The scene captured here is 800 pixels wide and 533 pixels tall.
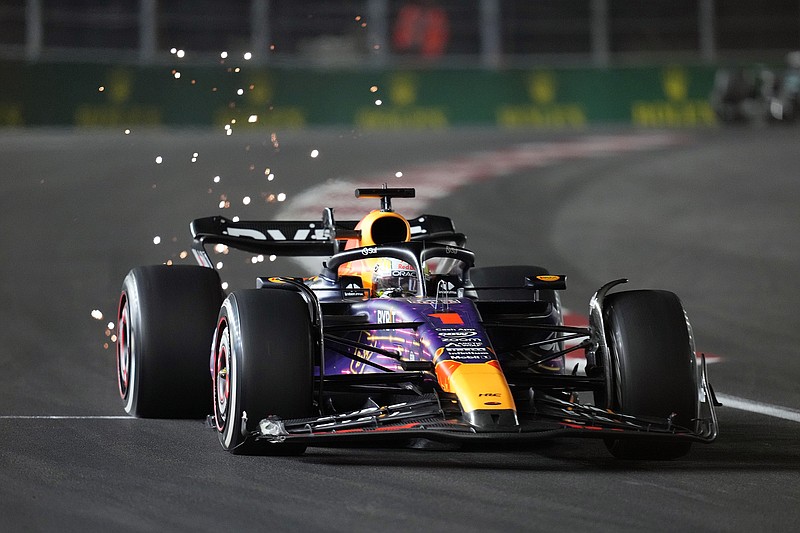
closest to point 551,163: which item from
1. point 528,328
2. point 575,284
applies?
point 575,284

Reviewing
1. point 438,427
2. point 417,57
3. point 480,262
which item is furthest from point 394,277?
point 417,57

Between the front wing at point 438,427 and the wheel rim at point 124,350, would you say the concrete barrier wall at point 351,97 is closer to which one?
the wheel rim at point 124,350

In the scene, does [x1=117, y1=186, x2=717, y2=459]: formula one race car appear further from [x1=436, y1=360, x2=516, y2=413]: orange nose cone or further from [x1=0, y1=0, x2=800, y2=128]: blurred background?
[x1=0, y1=0, x2=800, y2=128]: blurred background

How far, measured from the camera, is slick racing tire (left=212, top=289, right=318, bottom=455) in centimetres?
709

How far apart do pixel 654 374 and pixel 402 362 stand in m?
1.26

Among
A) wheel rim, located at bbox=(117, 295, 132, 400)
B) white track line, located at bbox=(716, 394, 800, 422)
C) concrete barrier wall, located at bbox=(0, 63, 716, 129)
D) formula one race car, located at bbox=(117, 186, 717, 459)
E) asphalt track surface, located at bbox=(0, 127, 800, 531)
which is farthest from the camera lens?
concrete barrier wall, located at bbox=(0, 63, 716, 129)

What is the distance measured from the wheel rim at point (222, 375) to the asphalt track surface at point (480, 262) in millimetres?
181

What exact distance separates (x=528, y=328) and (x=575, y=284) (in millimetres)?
7576

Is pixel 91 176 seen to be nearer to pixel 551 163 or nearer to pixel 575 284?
pixel 551 163

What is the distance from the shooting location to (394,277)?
27.9ft

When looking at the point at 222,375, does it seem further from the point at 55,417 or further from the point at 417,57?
the point at 417,57

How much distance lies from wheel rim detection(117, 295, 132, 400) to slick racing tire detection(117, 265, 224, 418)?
0.82 feet

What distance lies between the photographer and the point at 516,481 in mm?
6629

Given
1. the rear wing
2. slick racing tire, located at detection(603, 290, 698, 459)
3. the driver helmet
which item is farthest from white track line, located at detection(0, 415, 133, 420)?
slick racing tire, located at detection(603, 290, 698, 459)
